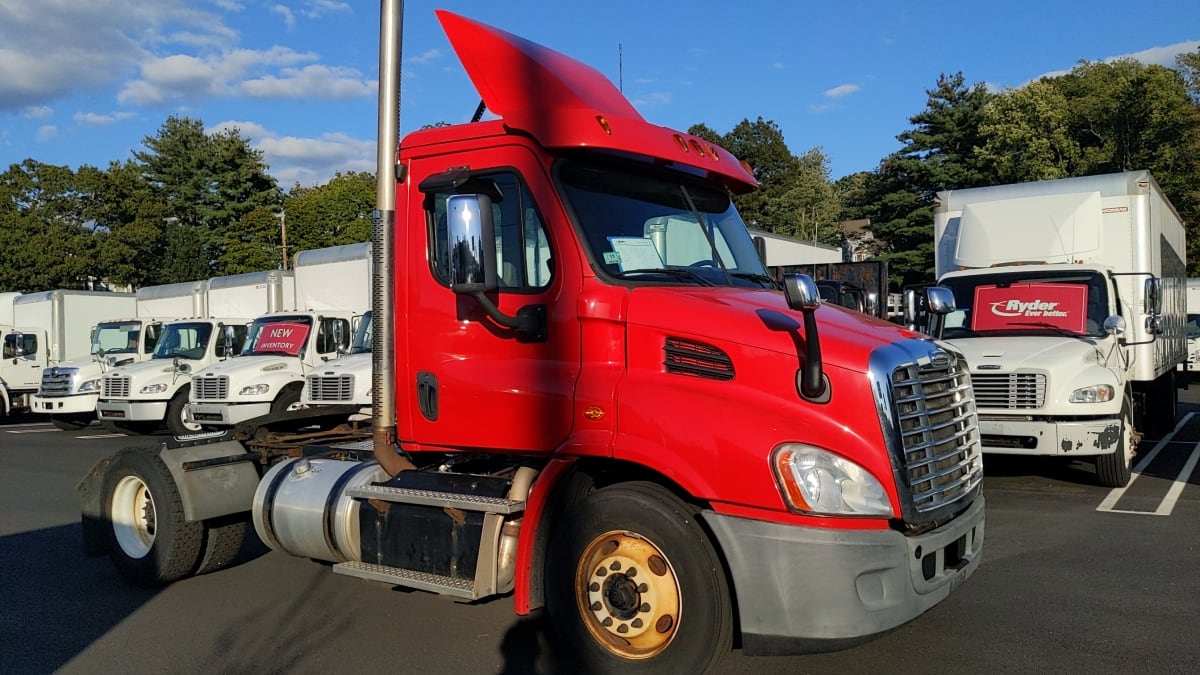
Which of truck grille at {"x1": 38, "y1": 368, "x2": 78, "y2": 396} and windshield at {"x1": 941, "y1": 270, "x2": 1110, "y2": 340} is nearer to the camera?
windshield at {"x1": 941, "y1": 270, "x2": 1110, "y2": 340}

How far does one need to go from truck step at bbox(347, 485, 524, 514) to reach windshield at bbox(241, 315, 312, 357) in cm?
1050

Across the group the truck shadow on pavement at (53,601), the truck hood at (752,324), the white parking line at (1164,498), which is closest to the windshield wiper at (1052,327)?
the white parking line at (1164,498)

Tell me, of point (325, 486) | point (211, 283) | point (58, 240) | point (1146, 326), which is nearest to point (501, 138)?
point (325, 486)

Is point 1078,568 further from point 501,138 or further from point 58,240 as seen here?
point 58,240

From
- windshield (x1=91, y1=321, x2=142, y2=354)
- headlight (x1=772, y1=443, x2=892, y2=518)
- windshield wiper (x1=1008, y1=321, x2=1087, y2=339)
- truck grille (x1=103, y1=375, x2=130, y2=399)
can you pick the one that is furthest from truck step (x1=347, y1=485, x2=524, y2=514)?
windshield (x1=91, y1=321, x2=142, y2=354)

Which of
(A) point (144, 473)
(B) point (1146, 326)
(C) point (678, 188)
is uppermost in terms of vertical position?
(C) point (678, 188)

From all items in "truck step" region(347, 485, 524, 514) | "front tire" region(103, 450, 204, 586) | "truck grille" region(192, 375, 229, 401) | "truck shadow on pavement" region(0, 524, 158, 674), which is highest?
"truck grille" region(192, 375, 229, 401)

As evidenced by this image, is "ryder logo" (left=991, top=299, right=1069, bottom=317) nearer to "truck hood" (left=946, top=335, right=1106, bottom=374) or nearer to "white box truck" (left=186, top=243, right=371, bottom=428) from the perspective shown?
"truck hood" (left=946, top=335, right=1106, bottom=374)

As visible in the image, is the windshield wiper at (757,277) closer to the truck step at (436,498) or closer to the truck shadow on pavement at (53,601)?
the truck step at (436,498)

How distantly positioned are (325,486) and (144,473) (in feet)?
5.77

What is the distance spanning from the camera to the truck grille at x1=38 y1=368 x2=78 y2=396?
18.8 m

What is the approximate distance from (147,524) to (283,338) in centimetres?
892

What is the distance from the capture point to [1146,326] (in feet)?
34.8

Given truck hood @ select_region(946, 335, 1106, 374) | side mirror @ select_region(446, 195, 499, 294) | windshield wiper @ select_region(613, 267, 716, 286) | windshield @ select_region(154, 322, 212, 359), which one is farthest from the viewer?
windshield @ select_region(154, 322, 212, 359)
